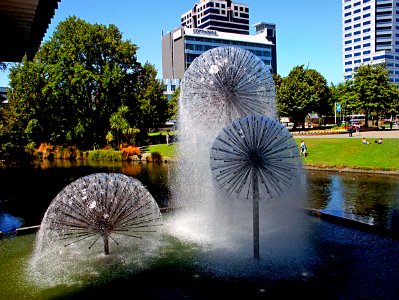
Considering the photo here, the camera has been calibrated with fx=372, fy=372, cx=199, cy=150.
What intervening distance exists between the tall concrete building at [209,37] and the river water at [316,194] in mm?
111805

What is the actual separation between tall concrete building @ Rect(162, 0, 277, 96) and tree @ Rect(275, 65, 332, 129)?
75.0 m

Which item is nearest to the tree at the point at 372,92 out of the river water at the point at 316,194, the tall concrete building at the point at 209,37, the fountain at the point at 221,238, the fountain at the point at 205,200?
the river water at the point at 316,194

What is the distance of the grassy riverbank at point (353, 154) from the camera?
1266 inches

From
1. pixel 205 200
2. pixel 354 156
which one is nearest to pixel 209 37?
pixel 354 156

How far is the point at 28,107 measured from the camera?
186 ft

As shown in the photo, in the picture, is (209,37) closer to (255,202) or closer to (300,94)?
(300,94)

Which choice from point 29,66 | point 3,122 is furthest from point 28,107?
point 3,122

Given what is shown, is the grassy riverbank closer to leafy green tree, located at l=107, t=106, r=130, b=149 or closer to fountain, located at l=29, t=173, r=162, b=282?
fountain, located at l=29, t=173, r=162, b=282

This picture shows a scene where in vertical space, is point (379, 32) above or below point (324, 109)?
above

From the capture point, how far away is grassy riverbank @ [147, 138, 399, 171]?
32156 millimetres

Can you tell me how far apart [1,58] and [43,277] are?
9.66 meters

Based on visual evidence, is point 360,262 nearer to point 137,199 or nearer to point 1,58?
point 137,199

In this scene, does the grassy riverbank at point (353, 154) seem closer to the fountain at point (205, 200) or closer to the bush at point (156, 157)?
the bush at point (156, 157)

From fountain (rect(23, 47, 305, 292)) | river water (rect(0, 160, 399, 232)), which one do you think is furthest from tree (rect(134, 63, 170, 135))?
fountain (rect(23, 47, 305, 292))
